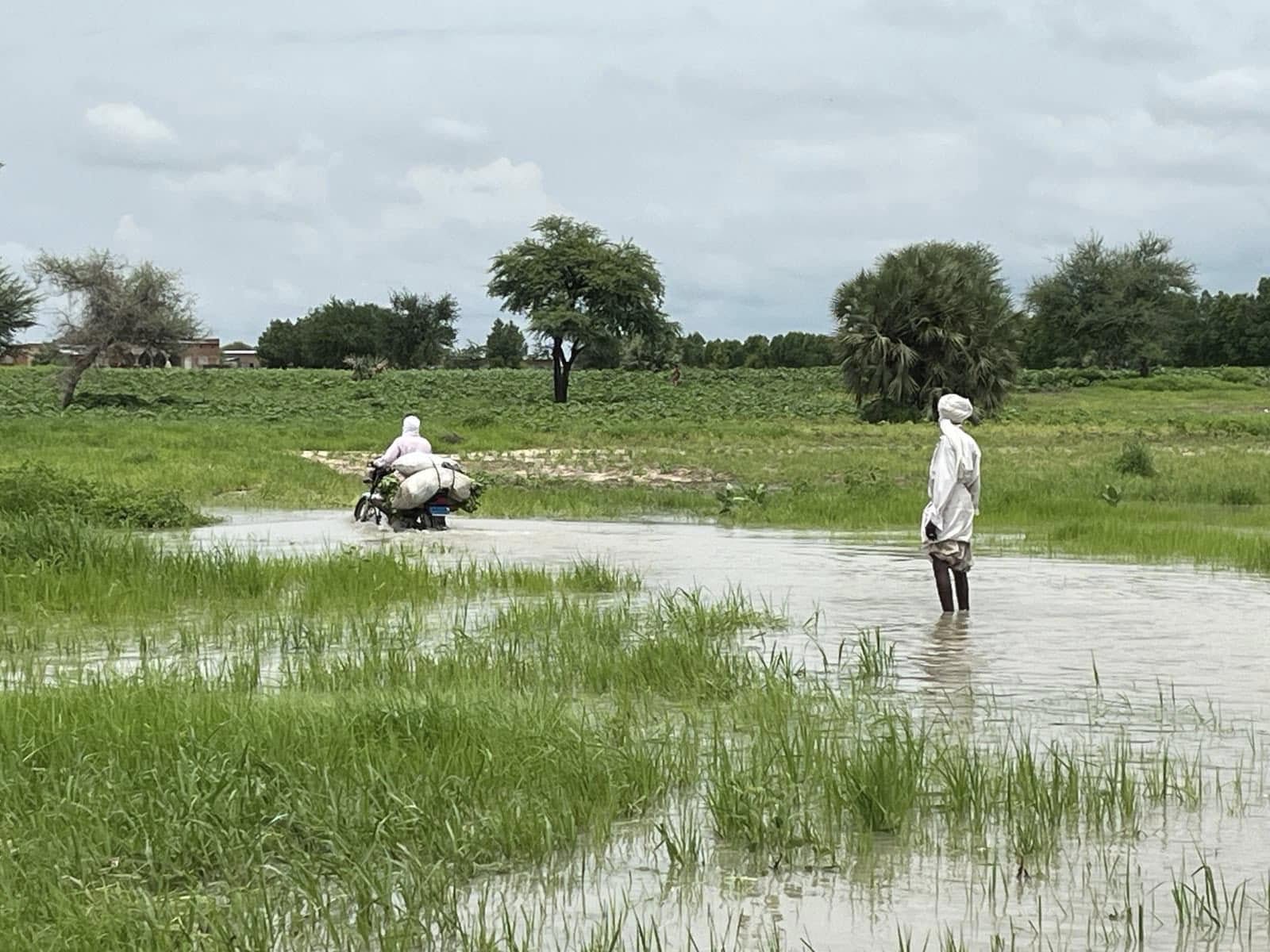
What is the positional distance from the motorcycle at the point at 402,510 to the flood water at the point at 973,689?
26 cm

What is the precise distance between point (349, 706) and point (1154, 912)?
3958 millimetres

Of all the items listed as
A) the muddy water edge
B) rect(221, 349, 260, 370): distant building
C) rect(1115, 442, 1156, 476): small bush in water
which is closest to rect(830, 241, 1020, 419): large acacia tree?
rect(1115, 442, 1156, 476): small bush in water

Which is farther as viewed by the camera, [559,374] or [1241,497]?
[559,374]

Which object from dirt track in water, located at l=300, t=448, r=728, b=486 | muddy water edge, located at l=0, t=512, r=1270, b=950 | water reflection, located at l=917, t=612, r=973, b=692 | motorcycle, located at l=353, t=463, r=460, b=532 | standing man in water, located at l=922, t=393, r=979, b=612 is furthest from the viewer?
dirt track in water, located at l=300, t=448, r=728, b=486

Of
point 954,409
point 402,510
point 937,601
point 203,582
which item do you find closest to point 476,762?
point 954,409

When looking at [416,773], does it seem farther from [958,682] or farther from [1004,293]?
[1004,293]

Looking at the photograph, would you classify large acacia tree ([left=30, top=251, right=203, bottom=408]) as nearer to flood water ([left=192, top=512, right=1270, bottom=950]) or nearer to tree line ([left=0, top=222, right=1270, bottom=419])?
tree line ([left=0, top=222, right=1270, bottom=419])

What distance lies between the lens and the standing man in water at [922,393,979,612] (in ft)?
43.6

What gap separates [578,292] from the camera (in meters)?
73.4

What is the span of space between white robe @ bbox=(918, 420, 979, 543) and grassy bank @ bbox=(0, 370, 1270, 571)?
18.2 ft

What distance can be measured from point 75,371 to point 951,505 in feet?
182

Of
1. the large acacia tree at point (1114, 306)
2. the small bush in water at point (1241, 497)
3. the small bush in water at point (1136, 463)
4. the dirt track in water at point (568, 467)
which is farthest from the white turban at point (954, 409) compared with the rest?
the large acacia tree at point (1114, 306)

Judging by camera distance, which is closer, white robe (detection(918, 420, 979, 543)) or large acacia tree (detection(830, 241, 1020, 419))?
white robe (detection(918, 420, 979, 543))

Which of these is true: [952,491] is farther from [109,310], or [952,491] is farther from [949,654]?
[109,310]
